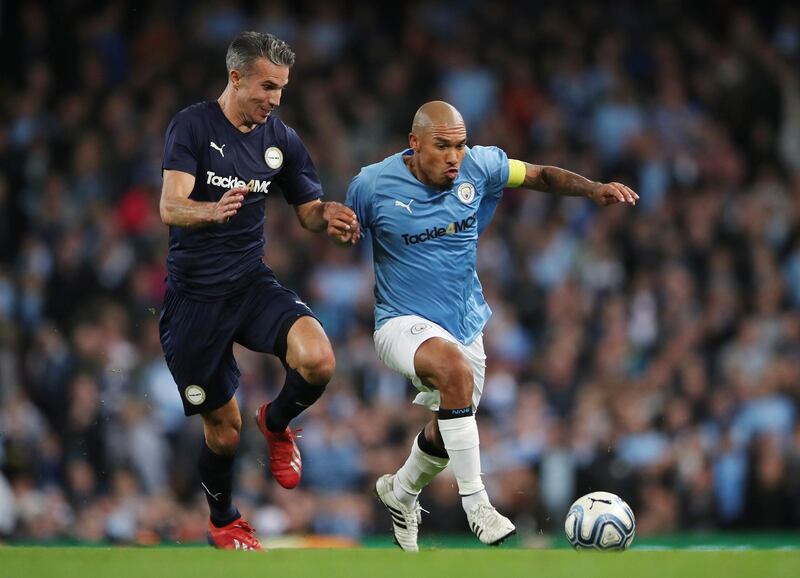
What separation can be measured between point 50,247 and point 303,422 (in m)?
3.70

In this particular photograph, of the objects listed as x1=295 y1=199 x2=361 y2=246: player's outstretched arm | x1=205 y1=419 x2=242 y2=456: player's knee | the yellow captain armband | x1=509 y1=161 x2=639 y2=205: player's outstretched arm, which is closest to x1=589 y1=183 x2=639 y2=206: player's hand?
x1=509 y1=161 x2=639 y2=205: player's outstretched arm

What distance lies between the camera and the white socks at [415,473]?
27.5 feet

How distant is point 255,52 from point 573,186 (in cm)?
201

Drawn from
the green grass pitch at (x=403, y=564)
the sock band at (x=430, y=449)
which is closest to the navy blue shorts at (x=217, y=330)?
the sock band at (x=430, y=449)

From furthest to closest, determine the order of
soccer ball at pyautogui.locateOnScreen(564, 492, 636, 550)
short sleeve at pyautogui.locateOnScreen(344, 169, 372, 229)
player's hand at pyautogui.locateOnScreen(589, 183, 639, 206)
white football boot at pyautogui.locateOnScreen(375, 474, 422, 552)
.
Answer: white football boot at pyautogui.locateOnScreen(375, 474, 422, 552) < short sleeve at pyautogui.locateOnScreen(344, 169, 372, 229) < player's hand at pyautogui.locateOnScreen(589, 183, 639, 206) < soccer ball at pyautogui.locateOnScreen(564, 492, 636, 550)

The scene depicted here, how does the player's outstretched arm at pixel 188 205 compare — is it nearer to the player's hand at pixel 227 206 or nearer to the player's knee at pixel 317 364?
the player's hand at pixel 227 206

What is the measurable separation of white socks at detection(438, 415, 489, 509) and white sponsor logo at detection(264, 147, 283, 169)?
1.71 meters

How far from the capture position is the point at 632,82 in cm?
1728

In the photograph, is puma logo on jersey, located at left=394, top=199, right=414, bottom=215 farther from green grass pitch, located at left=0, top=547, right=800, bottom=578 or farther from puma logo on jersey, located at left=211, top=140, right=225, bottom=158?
green grass pitch, located at left=0, top=547, right=800, bottom=578

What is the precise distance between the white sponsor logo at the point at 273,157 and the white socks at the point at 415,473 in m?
1.89

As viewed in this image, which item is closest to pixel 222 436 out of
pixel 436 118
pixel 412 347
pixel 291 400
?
pixel 291 400

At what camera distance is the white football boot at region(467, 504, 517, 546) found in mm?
7193

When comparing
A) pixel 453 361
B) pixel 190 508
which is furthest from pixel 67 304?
pixel 453 361

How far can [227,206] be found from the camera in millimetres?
6930
